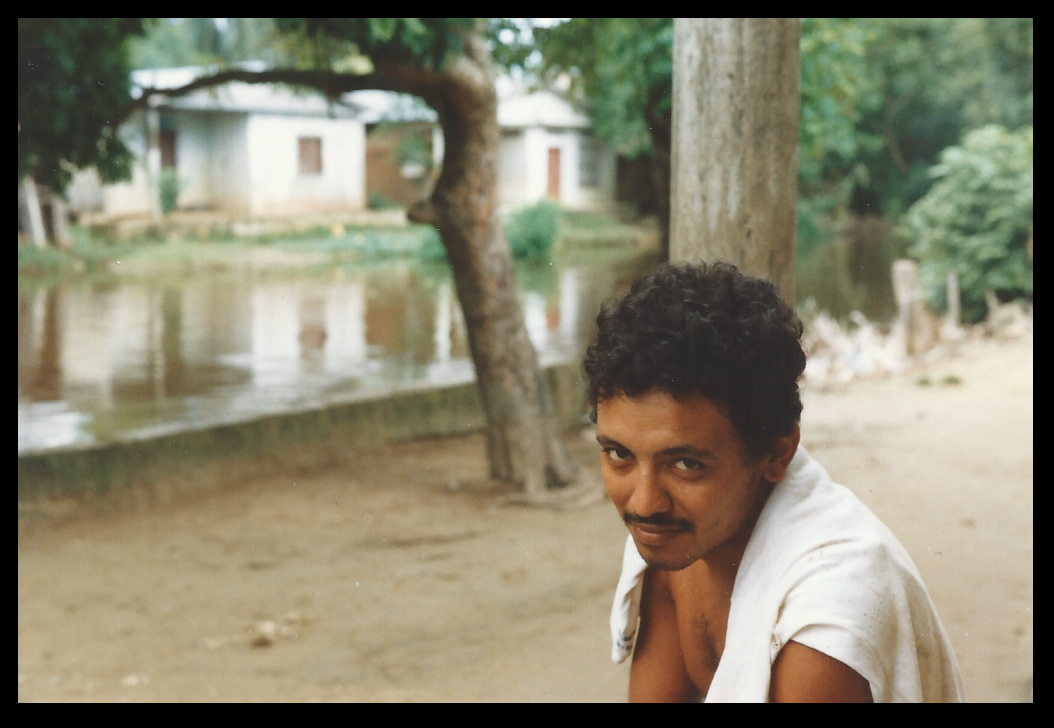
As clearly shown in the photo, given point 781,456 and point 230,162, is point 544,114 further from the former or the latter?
point 781,456

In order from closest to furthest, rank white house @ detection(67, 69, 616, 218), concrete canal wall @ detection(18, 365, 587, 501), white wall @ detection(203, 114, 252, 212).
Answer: concrete canal wall @ detection(18, 365, 587, 501) → white house @ detection(67, 69, 616, 218) → white wall @ detection(203, 114, 252, 212)

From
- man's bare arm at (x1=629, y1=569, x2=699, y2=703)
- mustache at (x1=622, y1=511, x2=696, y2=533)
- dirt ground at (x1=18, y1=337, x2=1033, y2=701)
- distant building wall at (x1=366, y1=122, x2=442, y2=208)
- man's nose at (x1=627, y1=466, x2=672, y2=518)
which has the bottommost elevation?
dirt ground at (x1=18, y1=337, x2=1033, y2=701)

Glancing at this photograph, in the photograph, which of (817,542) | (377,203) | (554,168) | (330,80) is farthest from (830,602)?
(554,168)

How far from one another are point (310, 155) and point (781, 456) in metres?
26.0

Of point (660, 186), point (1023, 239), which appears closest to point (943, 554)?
point (660, 186)

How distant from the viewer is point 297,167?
25.8 m

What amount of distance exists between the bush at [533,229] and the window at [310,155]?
5.39 metres

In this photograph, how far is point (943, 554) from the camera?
5.27 m

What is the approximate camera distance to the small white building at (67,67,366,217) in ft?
80.0

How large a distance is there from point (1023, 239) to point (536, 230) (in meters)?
12.7

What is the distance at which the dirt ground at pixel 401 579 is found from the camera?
421 cm

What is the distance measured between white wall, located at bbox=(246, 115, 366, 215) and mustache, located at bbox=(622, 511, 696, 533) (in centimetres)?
2474

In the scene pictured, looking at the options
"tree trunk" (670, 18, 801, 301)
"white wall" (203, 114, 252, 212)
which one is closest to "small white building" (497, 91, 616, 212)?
"white wall" (203, 114, 252, 212)

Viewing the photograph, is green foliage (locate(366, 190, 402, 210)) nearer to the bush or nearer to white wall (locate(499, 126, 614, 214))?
white wall (locate(499, 126, 614, 214))
